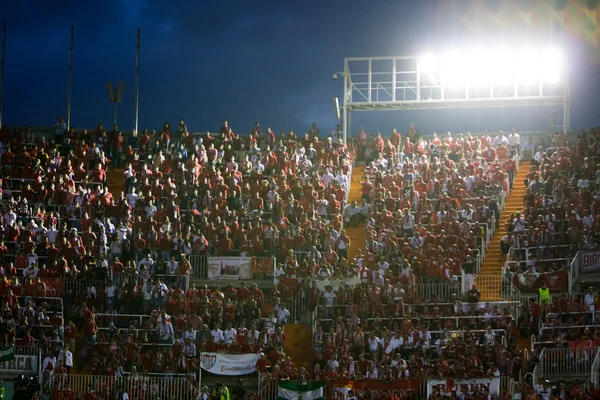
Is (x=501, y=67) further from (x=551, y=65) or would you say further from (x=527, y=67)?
(x=551, y=65)

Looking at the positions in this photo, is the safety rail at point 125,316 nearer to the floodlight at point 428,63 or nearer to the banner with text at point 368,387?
the banner with text at point 368,387

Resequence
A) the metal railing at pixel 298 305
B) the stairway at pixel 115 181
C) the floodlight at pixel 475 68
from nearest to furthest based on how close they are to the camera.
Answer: the metal railing at pixel 298 305 < the stairway at pixel 115 181 < the floodlight at pixel 475 68

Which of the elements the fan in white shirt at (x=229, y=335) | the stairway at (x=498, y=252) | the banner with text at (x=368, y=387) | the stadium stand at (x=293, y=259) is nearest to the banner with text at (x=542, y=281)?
the stadium stand at (x=293, y=259)

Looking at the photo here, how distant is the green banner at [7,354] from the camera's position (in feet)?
107

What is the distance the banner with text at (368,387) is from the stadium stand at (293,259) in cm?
8

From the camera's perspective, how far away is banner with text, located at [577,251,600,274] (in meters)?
34.6

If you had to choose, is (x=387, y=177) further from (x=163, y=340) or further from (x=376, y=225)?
(x=163, y=340)

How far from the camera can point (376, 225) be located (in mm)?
38969

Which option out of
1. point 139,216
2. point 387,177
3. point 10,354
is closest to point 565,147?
point 387,177

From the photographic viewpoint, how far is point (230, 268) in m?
37.4

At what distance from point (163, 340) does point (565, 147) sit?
1738 cm

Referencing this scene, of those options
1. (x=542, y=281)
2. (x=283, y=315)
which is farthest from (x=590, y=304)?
(x=283, y=315)

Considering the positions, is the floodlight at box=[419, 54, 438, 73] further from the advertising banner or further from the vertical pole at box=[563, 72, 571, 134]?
the advertising banner

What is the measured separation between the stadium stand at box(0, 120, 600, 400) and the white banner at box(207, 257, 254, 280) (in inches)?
2.4
